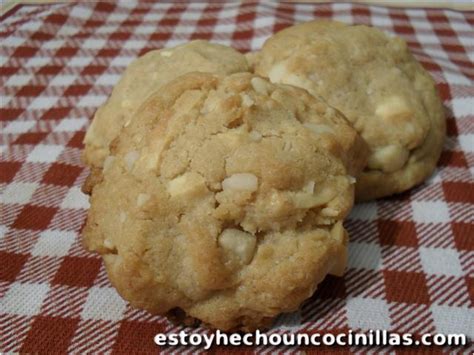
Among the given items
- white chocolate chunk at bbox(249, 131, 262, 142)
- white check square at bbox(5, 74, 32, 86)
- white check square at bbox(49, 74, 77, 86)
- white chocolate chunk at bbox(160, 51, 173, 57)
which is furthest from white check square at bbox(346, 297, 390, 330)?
white check square at bbox(5, 74, 32, 86)

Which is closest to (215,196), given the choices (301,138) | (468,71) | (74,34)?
(301,138)

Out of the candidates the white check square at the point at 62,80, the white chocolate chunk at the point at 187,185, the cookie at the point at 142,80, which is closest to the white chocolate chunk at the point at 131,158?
the white chocolate chunk at the point at 187,185

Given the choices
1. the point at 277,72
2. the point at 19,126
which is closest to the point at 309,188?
the point at 277,72

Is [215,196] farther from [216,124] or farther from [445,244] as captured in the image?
[445,244]

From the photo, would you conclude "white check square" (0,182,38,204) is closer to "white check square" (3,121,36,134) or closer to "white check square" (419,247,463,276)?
"white check square" (3,121,36,134)

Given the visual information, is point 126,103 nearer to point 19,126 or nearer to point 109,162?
point 109,162

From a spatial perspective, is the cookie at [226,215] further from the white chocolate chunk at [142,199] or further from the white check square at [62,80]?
the white check square at [62,80]
